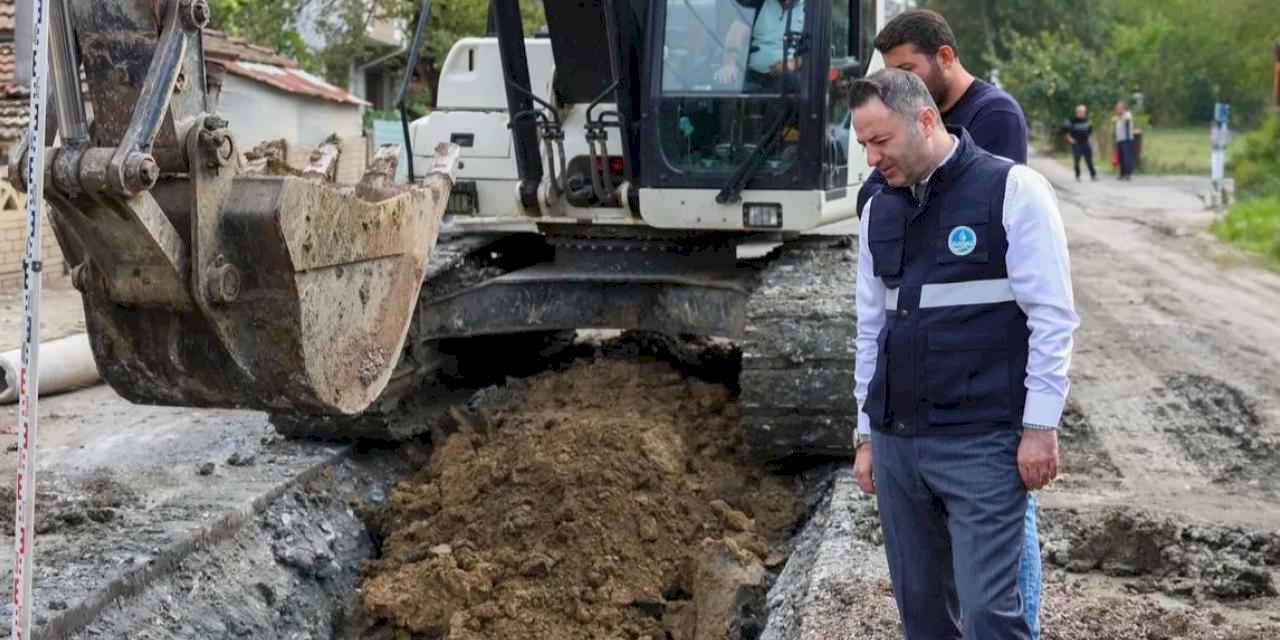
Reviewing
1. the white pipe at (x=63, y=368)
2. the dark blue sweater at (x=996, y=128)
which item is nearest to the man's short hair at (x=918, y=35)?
the dark blue sweater at (x=996, y=128)

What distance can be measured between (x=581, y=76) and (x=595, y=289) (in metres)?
1.09

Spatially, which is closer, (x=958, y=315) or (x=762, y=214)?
(x=958, y=315)

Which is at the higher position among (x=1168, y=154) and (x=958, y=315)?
(x=958, y=315)

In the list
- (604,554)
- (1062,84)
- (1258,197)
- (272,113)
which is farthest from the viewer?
(1062,84)

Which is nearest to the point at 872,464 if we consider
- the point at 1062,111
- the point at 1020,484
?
the point at 1020,484

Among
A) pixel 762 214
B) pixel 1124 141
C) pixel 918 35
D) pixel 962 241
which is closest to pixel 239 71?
pixel 762 214

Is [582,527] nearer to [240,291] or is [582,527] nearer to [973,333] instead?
[240,291]

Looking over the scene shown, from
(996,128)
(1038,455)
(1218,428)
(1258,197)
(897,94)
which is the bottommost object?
(1218,428)

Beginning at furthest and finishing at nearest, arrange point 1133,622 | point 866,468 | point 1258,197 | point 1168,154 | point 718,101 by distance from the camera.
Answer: point 1168,154, point 1258,197, point 718,101, point 1133,622, point 866,468

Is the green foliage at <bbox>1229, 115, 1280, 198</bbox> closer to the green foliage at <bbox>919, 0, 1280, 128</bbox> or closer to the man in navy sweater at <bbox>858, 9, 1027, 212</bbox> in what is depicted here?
the green foliage at <bbox>919, 0, 1280, 128</bbox>

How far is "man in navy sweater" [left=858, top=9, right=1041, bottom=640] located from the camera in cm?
450

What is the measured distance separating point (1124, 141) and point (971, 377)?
29.3 m

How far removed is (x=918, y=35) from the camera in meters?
4.68

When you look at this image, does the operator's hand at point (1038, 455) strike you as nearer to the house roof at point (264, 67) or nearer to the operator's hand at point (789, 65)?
the operator's hand at point (789, 65)
